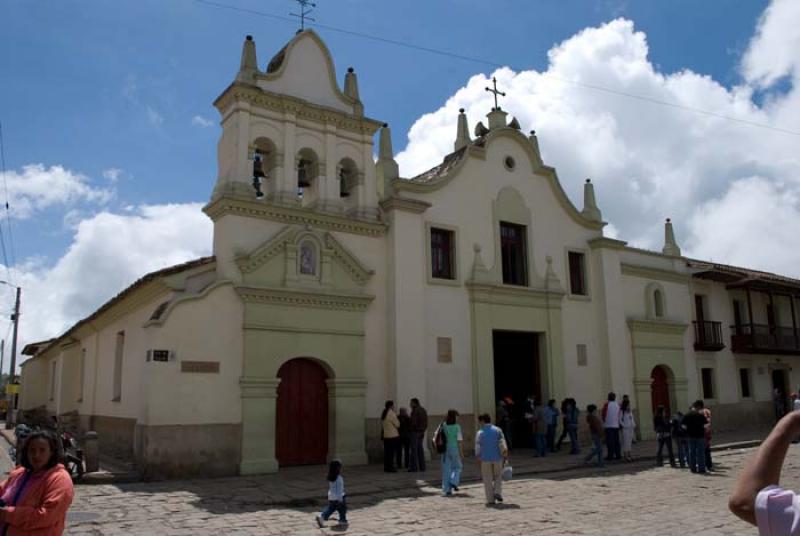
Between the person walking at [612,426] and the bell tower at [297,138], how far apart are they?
818cm

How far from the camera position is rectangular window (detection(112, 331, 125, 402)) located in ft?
66.7

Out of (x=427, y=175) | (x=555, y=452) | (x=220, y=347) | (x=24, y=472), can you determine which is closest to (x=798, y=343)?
(x=555, y=452)

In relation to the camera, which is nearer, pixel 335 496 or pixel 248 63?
pixel 335 496

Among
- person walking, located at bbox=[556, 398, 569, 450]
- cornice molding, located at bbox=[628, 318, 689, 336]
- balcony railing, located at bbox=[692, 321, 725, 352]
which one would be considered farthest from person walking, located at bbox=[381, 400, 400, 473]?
balcony railing, located at bbox=[692, 321, 725, 352]

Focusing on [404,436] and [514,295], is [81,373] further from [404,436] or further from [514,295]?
[514,295]

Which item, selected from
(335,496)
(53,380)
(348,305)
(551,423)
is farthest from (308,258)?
(53,380)

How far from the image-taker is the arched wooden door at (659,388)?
25.4 meters

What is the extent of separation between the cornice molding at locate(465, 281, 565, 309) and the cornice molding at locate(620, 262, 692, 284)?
4266mm

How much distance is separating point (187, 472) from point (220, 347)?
111 inches

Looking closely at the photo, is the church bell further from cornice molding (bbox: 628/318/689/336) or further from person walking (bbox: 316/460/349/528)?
cornice molding (bbox: 628/318/689/336)

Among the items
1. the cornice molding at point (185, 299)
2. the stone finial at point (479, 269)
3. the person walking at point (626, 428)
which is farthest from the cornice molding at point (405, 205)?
the person walking at point (626, 428)

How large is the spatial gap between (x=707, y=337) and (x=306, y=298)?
59.5 feet

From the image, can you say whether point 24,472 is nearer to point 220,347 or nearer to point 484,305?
point 220,347

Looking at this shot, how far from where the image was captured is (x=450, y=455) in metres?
13.2
